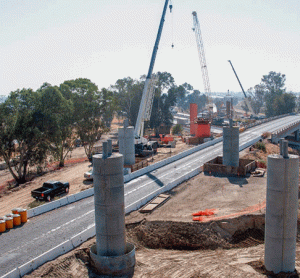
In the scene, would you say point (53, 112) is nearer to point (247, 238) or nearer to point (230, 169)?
point (230, 169)

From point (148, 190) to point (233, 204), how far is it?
8.41 metres

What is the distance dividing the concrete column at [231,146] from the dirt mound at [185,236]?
665 inches

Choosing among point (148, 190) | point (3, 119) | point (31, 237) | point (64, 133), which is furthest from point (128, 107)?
point (31, 237)

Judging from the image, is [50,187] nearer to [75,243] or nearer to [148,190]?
[148,190]

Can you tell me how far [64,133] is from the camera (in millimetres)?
51719

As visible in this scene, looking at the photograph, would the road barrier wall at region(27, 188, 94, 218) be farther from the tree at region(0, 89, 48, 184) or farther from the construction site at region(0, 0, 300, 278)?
the tree at region(0, 89, 48, 184)

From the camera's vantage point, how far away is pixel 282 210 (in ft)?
59.0

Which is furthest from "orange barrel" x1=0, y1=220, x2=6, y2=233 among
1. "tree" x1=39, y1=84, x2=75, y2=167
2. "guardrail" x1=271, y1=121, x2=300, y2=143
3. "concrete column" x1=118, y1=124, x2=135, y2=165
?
"guardrail" x1=271, y1=121, x2=300, y2=143

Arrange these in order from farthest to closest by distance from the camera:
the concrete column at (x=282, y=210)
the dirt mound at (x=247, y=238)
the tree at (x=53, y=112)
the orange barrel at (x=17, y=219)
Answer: the tree at (x=53, y=112) < the orange barrel at (x=17, y=219) < the dirt mound at (x=247, y=238) < the concrete column at (x=282, y=210)

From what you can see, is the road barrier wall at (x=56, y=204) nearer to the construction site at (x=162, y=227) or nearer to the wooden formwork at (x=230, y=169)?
the construction site at (x=162, y=227)

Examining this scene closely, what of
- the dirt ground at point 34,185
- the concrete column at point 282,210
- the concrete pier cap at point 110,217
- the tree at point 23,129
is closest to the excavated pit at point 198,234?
the concrete pier cap at point 110,217

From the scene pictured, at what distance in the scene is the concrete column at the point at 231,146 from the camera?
40.6 meters

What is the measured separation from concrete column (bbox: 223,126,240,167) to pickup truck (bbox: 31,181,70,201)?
19.0 meters

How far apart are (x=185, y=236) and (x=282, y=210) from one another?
7720mm
